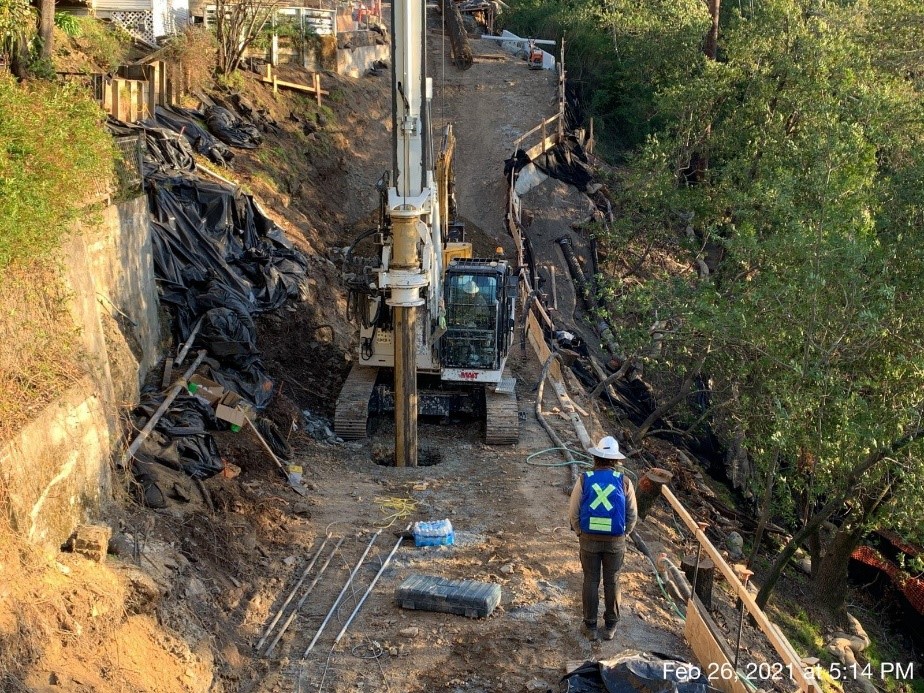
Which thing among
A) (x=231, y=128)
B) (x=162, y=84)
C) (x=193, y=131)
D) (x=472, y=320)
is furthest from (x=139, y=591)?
(x=231, y=128)

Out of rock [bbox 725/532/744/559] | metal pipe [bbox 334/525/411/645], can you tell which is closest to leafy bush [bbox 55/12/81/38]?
metal pipe [bbox 334/525/411/645]

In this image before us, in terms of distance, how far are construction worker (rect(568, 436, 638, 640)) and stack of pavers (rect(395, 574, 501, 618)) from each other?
117 centimetres

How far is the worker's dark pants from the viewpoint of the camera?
28.1 feet

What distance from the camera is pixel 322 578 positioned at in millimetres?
10227

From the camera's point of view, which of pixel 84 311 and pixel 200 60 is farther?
pixel 200 60

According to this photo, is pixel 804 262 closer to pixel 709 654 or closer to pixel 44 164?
pixel 709 654

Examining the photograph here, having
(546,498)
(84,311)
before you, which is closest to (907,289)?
(546,498)

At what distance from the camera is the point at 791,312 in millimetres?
14070

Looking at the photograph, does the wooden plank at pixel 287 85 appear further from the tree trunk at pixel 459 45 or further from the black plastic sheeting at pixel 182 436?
the black plastic sheeting at pixel 182 436

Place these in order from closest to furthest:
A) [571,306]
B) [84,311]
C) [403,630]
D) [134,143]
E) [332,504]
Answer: [403,630], [84,311], [332,504], [134,143], [571,306]

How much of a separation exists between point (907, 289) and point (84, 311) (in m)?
11.1

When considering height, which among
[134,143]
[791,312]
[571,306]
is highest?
[134,143]

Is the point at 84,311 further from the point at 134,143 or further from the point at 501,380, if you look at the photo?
the point at 501,380

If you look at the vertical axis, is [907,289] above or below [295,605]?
above
